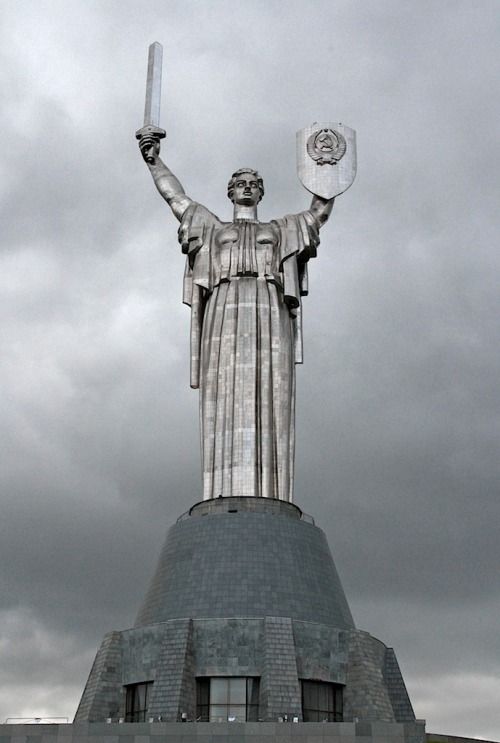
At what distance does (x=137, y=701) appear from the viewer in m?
20.1

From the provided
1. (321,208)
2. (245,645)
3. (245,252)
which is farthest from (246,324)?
(245,645)

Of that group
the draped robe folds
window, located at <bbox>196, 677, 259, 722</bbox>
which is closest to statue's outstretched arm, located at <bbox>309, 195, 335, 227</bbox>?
the draped robe folds

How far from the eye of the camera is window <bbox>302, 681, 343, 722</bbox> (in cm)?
1942

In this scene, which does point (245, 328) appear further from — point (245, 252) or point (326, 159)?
point (326, 159)

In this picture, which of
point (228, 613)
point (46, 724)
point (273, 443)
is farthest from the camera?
point (273, 443)

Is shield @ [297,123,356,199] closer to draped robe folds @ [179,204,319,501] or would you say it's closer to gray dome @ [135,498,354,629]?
draped robe folds @ [179,204,319,501]

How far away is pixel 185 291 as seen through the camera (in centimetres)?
2534

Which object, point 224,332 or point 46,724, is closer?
point 46,724

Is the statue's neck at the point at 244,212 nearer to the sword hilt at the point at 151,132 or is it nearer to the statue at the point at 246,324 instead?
the statue at the point at 246,324

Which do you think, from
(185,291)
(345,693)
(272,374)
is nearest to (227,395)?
(272,374)

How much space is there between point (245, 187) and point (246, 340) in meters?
4.09

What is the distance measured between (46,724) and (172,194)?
13.0 m

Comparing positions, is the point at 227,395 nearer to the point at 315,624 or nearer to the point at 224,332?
the point at 224,332

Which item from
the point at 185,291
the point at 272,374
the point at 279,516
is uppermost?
the point at 185,291
